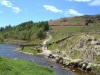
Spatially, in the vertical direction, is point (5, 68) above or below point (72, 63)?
above

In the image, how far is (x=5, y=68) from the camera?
26812 millimetres

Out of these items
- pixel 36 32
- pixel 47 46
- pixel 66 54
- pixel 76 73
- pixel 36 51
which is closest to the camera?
pixel 76 73

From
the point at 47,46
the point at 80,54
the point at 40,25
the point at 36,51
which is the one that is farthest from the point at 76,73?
the point at 40,25

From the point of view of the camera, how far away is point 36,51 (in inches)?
3848

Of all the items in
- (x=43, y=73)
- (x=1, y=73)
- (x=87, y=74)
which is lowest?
(x=87, y=74)

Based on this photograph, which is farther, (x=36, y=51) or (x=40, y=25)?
(x=40, y=25)

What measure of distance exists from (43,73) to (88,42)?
1917 inches

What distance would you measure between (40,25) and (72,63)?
13779 centimetres

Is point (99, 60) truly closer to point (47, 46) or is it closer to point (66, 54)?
point (66, 54)

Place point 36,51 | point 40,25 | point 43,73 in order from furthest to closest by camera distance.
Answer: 1. point 40,25
2. point 36,51
3. point 43,73

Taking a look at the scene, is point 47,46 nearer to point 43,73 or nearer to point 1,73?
point 43,73

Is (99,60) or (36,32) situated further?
(36,32)

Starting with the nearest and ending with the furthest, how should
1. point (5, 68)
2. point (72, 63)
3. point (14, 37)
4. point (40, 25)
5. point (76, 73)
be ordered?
point (5, 68) < point (76, 73) < point (72, 63) < point (14, 37) < point (40, 25)

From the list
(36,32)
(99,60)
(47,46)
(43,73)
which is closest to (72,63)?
(99,60)
